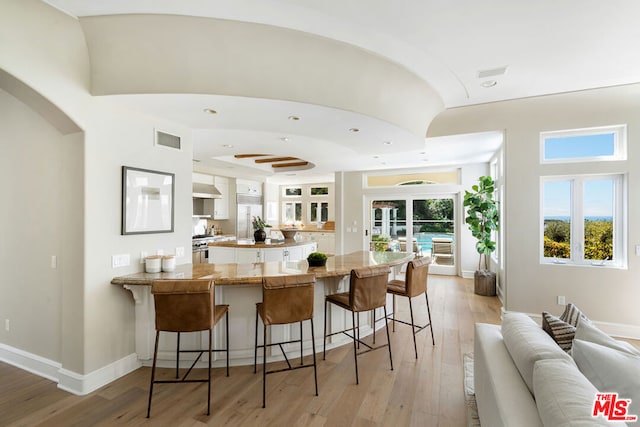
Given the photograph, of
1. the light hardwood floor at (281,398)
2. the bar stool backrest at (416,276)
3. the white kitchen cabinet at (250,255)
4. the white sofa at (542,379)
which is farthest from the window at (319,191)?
the white sofa at (542,379)

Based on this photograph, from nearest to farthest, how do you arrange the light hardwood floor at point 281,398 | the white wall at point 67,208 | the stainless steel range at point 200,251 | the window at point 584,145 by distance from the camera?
the light hardwood floor at point 281,398 → the white wall at point 67,208 → the window at point 584,145 → the stainless steel range at point 200,251

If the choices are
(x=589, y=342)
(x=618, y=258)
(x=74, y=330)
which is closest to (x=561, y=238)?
(x=618, y=258)

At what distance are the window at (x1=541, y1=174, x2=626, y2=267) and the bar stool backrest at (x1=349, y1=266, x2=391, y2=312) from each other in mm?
2911

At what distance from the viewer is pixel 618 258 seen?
386 cm

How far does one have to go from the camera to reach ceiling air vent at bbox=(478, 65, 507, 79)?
3.36 m

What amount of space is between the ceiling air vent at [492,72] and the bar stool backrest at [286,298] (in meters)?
3.06

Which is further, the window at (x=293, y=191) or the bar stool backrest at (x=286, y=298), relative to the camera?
the window at (x=293, y=191)

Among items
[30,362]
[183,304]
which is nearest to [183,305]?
[183,304]

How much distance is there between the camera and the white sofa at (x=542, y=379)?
1.04 meters

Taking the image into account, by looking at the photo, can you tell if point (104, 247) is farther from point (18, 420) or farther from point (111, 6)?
point (111, 6)

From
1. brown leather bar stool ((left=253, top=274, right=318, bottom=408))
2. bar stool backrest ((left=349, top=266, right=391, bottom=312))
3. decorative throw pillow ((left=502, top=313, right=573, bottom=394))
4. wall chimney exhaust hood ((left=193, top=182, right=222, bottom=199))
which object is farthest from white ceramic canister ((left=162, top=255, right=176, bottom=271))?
wall chimney exhaust hood ((left=193, top=182, right=222, bottom=199))

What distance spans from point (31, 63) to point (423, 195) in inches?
274

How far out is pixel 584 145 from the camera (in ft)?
13.1

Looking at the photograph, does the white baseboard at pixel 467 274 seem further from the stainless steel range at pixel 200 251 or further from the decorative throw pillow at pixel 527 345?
the stainless steel range at pixel 200 251
